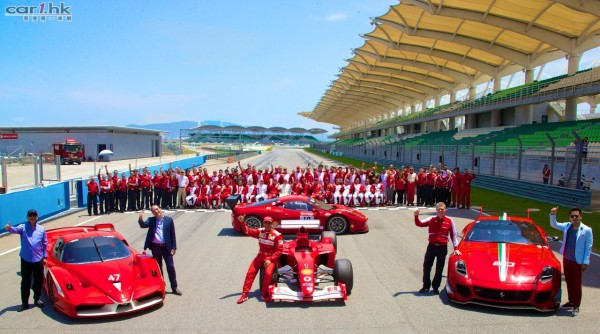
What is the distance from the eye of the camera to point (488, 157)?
83.2ft

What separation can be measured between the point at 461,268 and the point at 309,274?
2.34 meters

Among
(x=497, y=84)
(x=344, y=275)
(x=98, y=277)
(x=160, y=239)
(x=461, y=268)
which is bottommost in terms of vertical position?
(x=344, y=275)

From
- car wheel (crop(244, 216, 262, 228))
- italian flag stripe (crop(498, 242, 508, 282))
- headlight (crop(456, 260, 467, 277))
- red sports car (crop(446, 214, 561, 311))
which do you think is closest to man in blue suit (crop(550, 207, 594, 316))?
red sports car (crop(446, 214, 561, 311))

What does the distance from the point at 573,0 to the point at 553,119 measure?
18857 mm

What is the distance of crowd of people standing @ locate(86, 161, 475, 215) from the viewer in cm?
1700

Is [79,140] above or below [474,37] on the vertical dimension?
below

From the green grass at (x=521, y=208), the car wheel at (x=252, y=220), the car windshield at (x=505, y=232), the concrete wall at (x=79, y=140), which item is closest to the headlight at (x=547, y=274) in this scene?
the car windshield at (x=505, y=232)

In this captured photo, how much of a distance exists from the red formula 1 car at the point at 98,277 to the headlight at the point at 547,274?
561 centimetres

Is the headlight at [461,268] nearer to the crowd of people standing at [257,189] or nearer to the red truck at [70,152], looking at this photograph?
the crowd of people standing at [257,189]

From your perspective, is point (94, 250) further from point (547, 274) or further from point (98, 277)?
point (547, 274)

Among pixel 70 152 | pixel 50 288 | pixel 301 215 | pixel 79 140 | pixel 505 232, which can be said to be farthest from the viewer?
pixel 79 140

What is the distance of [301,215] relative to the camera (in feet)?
41.8

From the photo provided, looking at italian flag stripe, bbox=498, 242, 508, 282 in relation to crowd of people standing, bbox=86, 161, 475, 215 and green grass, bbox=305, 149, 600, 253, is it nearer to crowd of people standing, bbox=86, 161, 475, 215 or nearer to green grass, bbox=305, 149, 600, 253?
green grass, bbox=305, 149, 600, 253

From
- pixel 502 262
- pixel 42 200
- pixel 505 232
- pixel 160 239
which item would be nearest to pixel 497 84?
pixel 505 232
